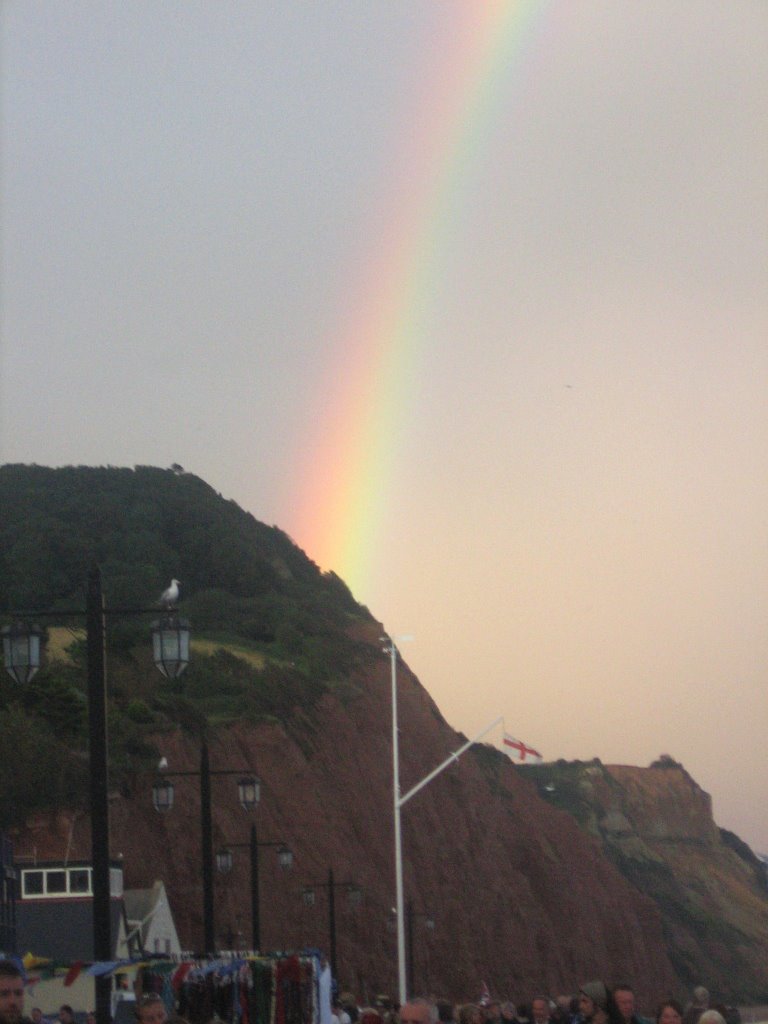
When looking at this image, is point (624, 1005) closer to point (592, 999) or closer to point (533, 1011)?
point (592, 999)

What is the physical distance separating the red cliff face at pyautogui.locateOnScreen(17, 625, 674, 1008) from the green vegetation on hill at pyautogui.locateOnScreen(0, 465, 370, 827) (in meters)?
1.74

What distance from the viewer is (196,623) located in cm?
9244

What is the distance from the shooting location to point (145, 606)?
84.8m

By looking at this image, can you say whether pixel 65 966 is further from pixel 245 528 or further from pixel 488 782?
pixel 245 528

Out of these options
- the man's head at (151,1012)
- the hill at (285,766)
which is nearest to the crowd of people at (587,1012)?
the man's head at (151,1012)

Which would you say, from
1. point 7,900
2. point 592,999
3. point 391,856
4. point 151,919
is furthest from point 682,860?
point 592,999

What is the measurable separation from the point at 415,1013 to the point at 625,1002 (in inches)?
138

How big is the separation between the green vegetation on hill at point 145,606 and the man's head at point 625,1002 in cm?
4131

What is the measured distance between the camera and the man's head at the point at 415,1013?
26.2 ft

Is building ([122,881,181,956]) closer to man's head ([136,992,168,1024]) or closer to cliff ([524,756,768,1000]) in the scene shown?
man's head ([136,992,168,1024])

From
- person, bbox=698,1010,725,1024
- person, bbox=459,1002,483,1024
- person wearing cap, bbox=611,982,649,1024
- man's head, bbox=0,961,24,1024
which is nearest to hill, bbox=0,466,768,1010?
person, bbox=459,1002,483,1024

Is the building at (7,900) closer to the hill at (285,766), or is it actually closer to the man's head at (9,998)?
the hill at (285,766)

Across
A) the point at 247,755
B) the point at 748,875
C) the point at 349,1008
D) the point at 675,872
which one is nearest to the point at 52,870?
the point at 349,1008

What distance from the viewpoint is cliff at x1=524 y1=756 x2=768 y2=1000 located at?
128 meters
